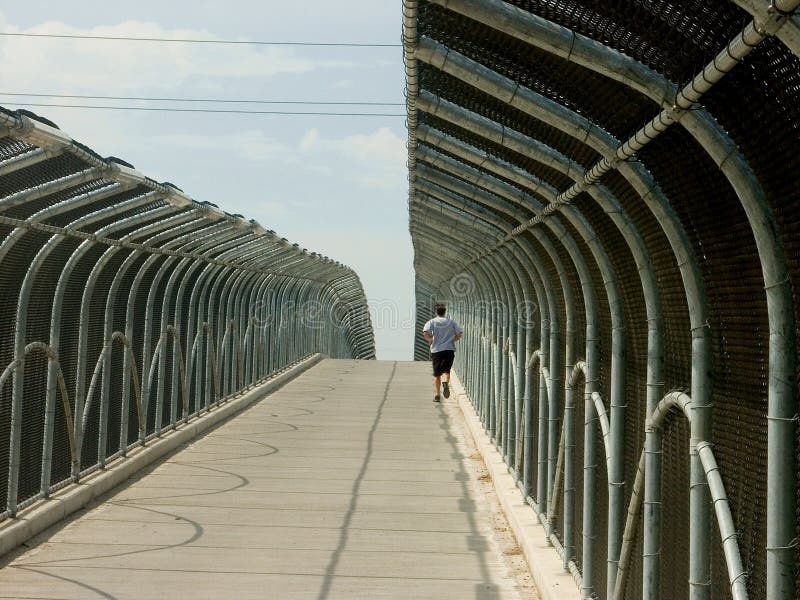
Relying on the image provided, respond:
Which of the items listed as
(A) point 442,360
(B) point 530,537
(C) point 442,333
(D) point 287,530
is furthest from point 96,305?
(A) point 442,360

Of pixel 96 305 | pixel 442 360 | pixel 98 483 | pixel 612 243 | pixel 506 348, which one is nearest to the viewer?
pixel 612 243

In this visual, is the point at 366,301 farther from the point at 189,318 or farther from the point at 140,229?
the point at 140,229

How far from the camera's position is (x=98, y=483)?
915cm

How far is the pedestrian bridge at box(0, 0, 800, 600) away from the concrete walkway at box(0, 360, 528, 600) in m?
0.03

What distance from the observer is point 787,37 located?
2336mm

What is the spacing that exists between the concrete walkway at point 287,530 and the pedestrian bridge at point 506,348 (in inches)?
1.4

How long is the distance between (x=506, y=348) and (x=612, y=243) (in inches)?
223

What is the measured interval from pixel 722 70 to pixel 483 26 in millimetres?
1735

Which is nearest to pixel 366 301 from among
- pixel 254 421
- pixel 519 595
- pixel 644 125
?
pixel 254 421

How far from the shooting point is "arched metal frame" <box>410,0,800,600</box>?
2.97 m

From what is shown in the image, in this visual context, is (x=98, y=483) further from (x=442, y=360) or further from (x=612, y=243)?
(x=442, y=360)

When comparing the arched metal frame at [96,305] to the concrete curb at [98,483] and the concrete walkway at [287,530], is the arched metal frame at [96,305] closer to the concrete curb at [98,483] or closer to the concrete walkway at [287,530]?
the concrete curb at [98,483]

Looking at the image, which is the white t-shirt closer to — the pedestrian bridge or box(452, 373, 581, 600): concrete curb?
the pedestrian bridge

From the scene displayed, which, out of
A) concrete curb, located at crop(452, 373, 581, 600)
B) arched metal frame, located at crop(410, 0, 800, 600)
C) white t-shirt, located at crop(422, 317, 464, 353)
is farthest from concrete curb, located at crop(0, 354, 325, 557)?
arched metal frame, located at crop(410, 0, 800, 600)
